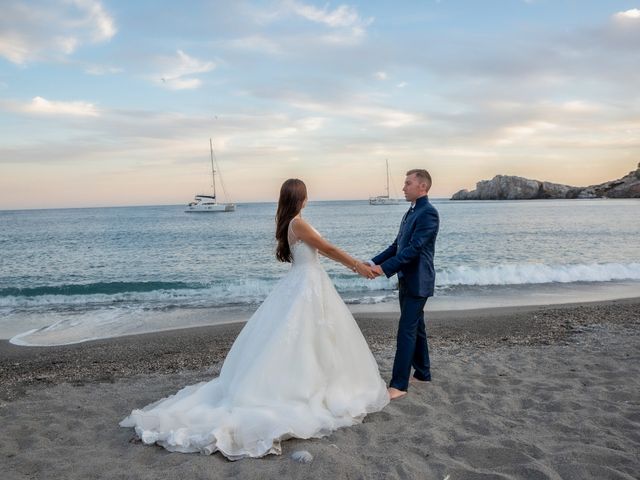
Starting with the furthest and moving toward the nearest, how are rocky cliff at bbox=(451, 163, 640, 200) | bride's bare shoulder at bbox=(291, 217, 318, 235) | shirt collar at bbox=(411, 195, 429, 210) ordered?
rocky cliff at bbox=(451, 163, 640, 200) < shirt collar at bbox=(411, 195, 429, 210) < bride's bare shoulder at bbox=(291, 217, 318, 235)

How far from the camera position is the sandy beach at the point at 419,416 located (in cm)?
372

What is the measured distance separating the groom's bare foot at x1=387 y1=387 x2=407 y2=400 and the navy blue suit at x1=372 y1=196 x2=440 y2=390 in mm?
42

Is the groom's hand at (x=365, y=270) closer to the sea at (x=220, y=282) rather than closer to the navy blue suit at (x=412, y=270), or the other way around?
the navy blue suit at (x=412, y=270)

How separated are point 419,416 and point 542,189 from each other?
128599 mm

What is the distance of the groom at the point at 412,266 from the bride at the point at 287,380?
384mm

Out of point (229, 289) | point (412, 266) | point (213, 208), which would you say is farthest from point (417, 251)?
point (213, 208)

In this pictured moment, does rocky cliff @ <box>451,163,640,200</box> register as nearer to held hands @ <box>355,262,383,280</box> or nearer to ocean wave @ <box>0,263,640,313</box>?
ocean wave @ <box>0,263,640,313</box>

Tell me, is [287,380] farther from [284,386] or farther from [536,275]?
[536,275]

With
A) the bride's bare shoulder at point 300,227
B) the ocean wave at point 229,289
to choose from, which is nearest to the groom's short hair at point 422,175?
the bride's bare shoulder at point 300,227

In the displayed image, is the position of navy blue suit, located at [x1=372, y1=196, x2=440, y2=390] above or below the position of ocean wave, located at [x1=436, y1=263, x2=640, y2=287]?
above

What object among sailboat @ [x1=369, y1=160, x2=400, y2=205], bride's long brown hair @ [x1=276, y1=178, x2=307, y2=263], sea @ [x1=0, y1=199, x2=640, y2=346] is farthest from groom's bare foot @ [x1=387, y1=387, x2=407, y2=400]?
sailboat @ [x1=369, y1=160, x2=400, y2=205]

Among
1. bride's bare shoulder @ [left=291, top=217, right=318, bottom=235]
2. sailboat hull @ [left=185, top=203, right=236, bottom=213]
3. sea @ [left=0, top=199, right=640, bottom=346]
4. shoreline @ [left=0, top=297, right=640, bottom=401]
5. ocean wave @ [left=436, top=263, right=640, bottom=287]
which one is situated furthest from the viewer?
sailboat hull @ [left=185, top=203, right=236, bottom=213]

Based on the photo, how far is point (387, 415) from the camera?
481 centimetres

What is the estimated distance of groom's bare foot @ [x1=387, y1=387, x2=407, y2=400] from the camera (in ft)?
17.3
